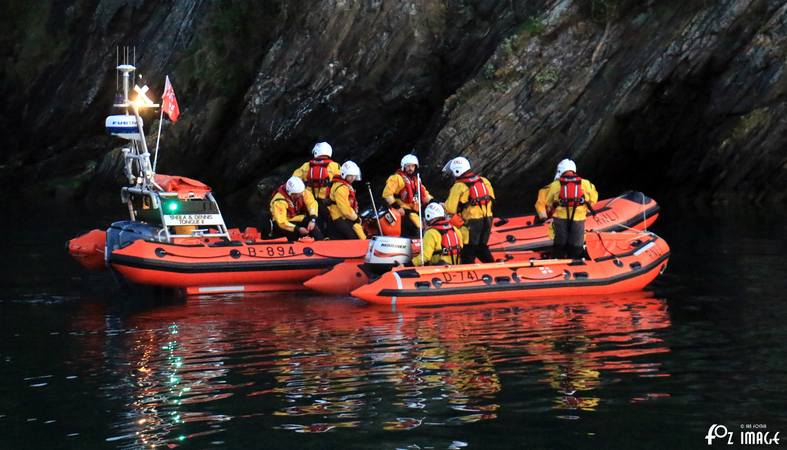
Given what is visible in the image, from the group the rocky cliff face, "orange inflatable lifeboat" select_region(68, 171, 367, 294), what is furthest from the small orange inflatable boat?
the rocky cliff face

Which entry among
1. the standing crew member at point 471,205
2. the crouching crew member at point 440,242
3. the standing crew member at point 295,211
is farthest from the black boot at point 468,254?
the standing crew member at point 295,211

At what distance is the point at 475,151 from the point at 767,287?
52.1 ft

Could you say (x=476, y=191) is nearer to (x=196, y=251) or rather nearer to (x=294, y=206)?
(x=294, y=206)

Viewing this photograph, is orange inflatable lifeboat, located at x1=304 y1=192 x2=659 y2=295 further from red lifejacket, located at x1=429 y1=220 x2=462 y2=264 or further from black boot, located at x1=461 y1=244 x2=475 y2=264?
red lifejacket, located at x1=429 y1=220 x2=462 y2=264

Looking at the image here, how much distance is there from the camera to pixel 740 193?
111 ft

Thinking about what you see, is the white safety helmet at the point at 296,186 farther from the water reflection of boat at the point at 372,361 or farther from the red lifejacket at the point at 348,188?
the water reflection of boat at the point at 372,361

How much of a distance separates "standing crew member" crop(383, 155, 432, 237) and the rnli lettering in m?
3.28

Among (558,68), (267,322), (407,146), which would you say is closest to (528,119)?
(558,68)

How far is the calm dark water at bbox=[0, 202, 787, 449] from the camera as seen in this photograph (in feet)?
35.4

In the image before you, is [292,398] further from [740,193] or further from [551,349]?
[740,193]

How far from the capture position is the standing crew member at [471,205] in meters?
18.6

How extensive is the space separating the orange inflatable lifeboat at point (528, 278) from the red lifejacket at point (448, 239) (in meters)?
0.41

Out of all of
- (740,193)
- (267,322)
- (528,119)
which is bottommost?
(267,322)

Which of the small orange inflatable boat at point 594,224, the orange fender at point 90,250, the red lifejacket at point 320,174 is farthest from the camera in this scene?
the orange fender at point 90,250
